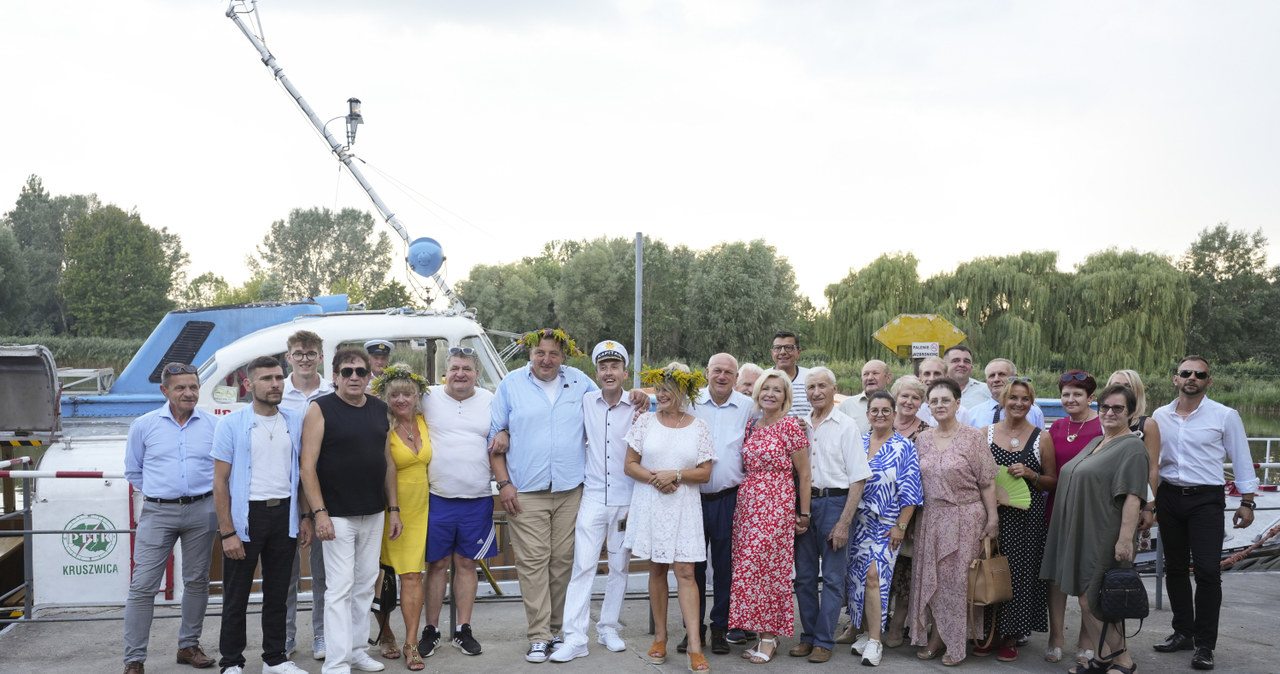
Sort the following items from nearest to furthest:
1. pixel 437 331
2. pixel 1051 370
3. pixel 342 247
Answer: pixel 437 331 → pixel 1051 370 → pixel 342 247

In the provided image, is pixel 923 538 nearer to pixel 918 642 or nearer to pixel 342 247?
pixel 918 642

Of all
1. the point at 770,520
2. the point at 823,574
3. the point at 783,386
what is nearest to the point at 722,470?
the point at 770,520

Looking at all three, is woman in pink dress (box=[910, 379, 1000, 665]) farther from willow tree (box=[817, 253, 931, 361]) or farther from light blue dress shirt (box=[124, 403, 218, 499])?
willow tree (box=[817, 253, 931, 361])

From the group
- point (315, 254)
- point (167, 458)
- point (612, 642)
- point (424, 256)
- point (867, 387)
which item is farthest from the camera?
point (315, 254)

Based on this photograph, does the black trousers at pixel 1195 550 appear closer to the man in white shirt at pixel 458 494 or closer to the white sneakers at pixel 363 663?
the man in white shirt at pixel 458 494

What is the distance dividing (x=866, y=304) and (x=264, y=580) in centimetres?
3057

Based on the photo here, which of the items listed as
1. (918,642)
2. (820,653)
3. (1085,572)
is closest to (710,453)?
(820,653)

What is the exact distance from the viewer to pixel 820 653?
538cm

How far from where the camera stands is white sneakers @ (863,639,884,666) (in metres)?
5.29

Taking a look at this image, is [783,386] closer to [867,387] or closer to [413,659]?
[867,387]

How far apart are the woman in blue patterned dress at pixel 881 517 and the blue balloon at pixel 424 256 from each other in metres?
7.33

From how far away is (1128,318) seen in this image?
31.0 meters

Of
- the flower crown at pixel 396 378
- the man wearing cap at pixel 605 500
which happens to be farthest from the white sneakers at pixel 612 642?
the flower crown at pixel 396 378

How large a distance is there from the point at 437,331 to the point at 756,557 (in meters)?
5.38
